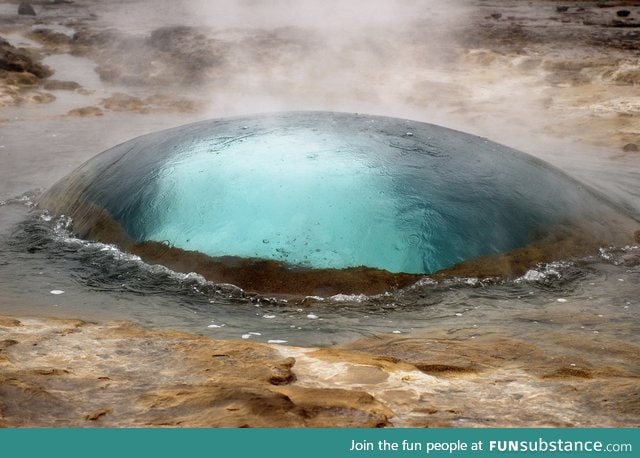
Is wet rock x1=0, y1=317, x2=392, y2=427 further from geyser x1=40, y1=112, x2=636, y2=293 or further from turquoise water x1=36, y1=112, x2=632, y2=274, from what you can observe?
turquoise water x1=36, y1=112, x2=632, y2=274

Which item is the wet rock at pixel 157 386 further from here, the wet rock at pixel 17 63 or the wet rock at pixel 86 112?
the wet rock at pixel 17 63

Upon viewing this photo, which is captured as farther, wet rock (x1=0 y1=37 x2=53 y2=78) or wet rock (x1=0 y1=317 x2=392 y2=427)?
wet rock (x1=0 y1=37 x2=53 y2=78)

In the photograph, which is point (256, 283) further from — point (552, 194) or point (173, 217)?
point (552, 194)

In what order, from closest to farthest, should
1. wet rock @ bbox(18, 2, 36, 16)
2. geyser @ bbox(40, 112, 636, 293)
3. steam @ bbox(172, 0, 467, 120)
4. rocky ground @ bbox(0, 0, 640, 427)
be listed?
rocky ground @ bbox(0, 0, 640, 427) < geyser @ bbox(40, 112, 636, 293) < steam @ bbox(172, 0, 467, 120) < wet rock @ bbox(18, 2, 36, 16)

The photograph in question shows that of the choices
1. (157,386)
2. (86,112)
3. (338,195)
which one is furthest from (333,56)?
(157,386)

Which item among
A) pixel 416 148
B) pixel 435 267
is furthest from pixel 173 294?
pixel 416 148

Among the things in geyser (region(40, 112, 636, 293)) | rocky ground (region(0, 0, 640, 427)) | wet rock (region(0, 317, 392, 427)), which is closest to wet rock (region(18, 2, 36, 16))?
rocky ground (region(0, 0, 640, 427))

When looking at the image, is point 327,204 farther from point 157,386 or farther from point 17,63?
point 17,63
